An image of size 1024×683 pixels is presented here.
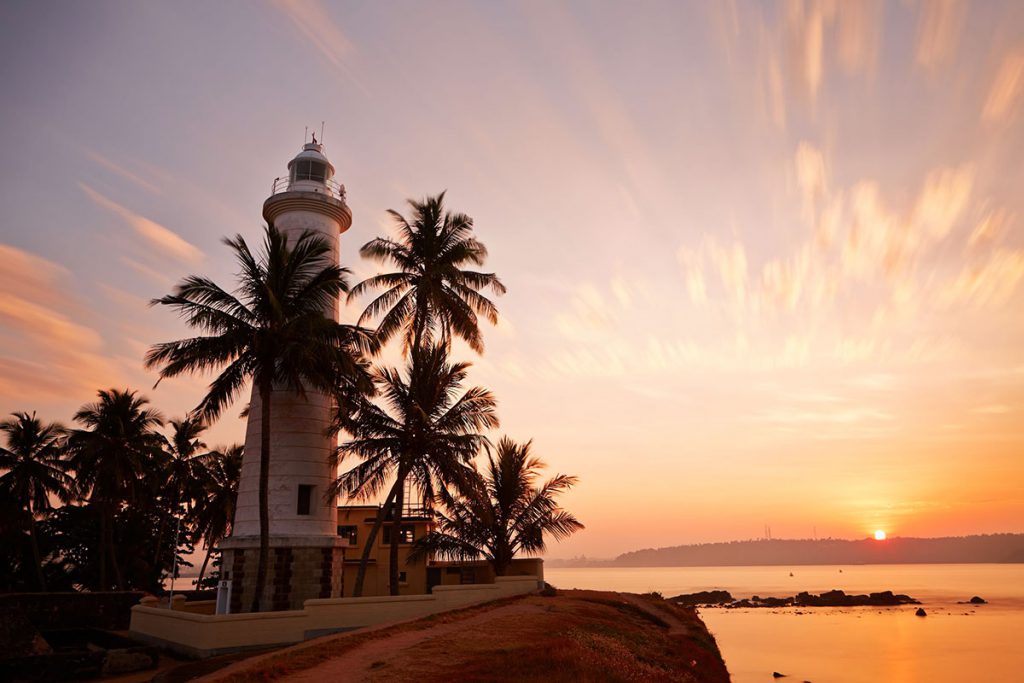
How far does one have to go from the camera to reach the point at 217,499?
48.0 m

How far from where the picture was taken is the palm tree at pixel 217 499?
4772cm

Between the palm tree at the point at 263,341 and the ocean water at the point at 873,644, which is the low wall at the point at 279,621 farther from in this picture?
the ocean water at the point at 873,644

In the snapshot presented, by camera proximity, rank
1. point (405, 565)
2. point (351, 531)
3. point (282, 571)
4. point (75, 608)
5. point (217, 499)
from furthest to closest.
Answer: point (217, 499) → point (351, 531) → point (405, 565) → point (75, 608) → point (282, 571)

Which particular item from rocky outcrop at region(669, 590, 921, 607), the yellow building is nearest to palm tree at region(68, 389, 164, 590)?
the yellow building

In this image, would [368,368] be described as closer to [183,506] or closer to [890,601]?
[183,506]

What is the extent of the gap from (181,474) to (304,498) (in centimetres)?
2522

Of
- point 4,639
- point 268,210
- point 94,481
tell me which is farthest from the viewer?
point 94,481

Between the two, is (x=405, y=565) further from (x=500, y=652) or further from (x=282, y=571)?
(x=500, y=652)

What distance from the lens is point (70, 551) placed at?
43.9m

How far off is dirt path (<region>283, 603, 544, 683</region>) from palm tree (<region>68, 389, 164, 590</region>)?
28.5 meters

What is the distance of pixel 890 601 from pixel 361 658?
98224mm

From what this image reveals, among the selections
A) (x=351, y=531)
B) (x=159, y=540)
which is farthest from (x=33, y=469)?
(x=351, y=531)

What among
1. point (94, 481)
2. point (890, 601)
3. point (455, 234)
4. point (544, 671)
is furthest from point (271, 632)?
point (890, 601)

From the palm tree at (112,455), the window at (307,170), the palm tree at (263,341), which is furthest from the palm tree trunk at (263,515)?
the palm tree at (112,455)
